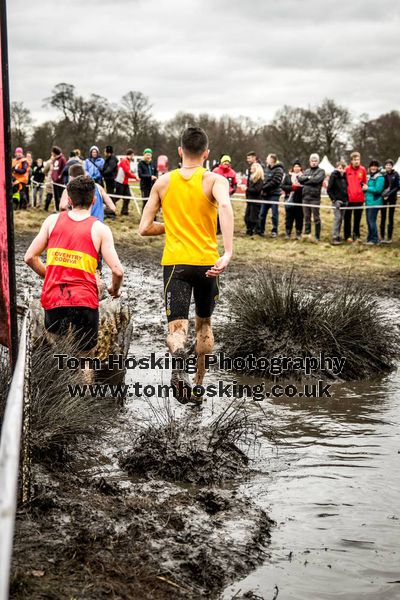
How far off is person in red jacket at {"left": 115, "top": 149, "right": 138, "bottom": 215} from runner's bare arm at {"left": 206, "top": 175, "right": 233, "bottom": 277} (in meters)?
17.0

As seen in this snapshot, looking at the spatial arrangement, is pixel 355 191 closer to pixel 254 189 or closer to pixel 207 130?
pixel 254 189

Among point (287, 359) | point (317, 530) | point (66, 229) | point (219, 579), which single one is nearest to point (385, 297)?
point (287, 359)

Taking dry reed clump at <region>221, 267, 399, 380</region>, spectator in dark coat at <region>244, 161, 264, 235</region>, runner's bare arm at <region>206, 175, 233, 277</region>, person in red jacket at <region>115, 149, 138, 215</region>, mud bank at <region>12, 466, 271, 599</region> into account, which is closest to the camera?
mud bank at <region>12, 466, 271, 599</region>

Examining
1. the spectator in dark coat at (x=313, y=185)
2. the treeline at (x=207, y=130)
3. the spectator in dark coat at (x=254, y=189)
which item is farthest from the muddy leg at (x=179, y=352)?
the treeline at (x=207, y=130)

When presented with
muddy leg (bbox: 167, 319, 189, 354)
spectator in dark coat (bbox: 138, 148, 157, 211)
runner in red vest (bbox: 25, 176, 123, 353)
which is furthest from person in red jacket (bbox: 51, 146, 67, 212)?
runner in red vest (bbox: 25, 176, 123, 353)

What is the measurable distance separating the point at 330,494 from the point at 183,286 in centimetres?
235

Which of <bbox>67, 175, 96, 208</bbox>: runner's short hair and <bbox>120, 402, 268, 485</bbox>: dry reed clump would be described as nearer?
<bbox>120, 402, 268, 485</bbox>: dry reed clump

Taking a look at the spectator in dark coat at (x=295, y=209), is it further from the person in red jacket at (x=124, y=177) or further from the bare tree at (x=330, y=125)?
the bare tree at (x=330, y=125)

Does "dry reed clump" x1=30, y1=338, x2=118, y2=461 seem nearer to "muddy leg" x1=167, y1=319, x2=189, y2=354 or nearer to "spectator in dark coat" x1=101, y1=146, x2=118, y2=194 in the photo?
"muddy leg" x1=167, y1=319, x2=189, y2=354

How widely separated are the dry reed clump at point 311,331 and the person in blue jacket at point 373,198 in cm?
1040

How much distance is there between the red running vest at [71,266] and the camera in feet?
19.5

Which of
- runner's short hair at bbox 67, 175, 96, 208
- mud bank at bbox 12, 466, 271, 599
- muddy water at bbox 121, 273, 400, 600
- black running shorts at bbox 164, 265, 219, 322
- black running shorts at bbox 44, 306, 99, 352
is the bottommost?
muddy water at bbox 121, 273, 400, 600

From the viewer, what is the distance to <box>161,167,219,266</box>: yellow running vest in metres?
6.52

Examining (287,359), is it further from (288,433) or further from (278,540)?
(278,540)
